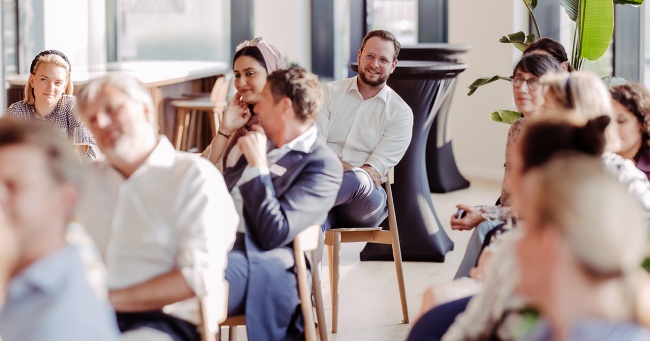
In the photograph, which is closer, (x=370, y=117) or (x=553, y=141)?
(x=553, y=141)

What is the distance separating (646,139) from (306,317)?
132cm

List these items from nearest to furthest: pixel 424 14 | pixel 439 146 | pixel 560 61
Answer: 1. pixel 560 61
2. pixel 439 146
3. pixel 424 14

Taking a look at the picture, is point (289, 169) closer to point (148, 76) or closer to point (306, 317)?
point (306, 317)

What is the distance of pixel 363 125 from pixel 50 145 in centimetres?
292

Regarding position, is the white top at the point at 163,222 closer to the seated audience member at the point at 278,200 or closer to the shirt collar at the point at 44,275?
the seated audience member at the point at 278,200

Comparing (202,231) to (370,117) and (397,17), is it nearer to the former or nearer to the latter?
(370,117)

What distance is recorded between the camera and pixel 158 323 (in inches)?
99.8

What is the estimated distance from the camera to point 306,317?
3.03m

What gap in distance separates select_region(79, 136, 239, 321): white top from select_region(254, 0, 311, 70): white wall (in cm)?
650

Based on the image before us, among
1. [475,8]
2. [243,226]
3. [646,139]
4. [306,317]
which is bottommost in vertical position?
[306,317]

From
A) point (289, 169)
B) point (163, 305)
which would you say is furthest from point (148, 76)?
point (163, 305)

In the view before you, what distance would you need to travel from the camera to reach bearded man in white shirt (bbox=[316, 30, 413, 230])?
4.61 m

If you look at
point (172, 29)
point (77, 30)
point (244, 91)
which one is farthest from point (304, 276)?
point (172, 29)

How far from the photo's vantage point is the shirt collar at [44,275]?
1.71 meters
